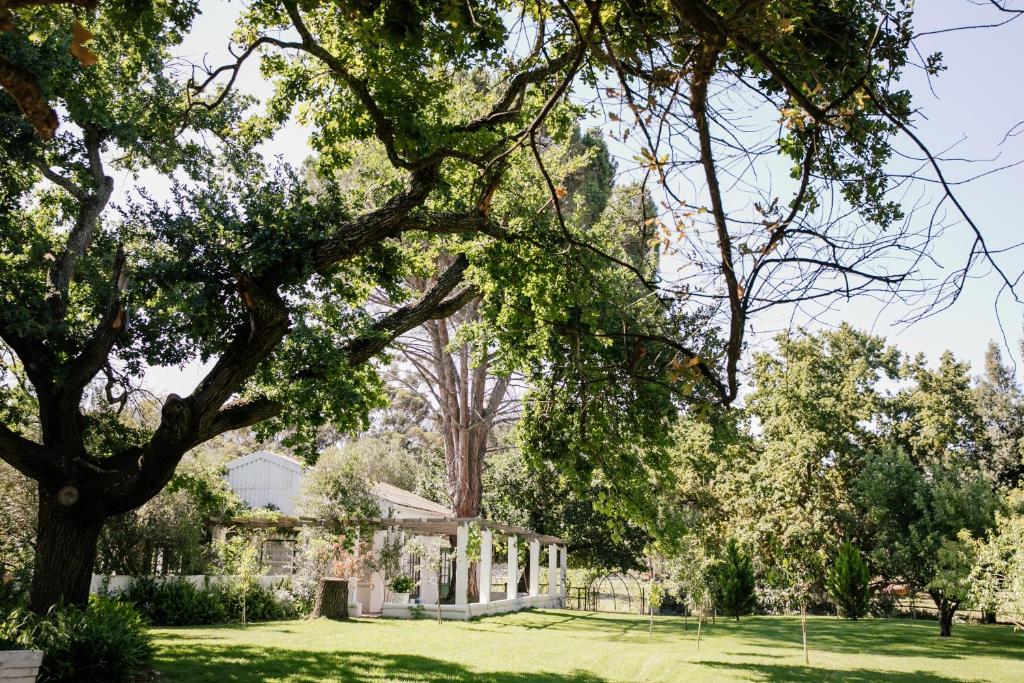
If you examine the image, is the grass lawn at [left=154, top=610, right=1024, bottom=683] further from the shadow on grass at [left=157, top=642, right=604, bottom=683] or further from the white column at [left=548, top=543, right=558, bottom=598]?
the white column at [left=548, top=543, right=558, bottom=598]

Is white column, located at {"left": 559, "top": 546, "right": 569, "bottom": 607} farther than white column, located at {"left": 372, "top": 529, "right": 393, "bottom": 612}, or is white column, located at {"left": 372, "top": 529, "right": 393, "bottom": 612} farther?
white column, located at {"left": 559, "top": 546, "right": 569, "bottom": 607}

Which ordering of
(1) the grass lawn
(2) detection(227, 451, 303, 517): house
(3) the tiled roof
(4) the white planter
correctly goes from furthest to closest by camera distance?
(2) detection(227, 451, 303, 517): house → (3) the tiled roof → (1) the grass lawn → (4) the white planter

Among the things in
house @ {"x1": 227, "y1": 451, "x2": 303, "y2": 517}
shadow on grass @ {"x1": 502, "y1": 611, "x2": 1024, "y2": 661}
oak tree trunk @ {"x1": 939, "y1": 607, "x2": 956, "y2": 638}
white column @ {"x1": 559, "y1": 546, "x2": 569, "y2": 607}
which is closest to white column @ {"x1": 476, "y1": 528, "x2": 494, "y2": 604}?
shadow on grass @ {"x1": 502, "y1": 611, "x2": 1024, "y2": 661}

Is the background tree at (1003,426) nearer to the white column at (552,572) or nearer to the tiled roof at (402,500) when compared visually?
the white column at (552,572)

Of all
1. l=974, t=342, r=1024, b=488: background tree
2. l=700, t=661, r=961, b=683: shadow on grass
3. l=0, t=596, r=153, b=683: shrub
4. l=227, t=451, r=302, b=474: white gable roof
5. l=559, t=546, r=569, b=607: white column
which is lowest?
l=559, t=546, r=569, b=607: white column

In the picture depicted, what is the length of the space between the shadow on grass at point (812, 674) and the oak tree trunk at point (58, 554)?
10.2 m

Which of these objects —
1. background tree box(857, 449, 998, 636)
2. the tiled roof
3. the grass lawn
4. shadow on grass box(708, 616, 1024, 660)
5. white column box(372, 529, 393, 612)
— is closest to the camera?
the grass lawn

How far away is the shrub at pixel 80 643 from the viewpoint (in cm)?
877

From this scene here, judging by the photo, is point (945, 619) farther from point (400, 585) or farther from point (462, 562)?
point (400, 585)

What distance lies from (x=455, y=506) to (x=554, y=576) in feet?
27.3

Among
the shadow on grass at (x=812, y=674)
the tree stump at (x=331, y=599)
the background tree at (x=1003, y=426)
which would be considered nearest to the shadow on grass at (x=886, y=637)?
the shadow on grass at (x=812, y=674)

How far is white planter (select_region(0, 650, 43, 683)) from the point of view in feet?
22.9

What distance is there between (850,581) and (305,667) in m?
21.2

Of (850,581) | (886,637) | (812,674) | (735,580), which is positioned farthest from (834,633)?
(812,674)
